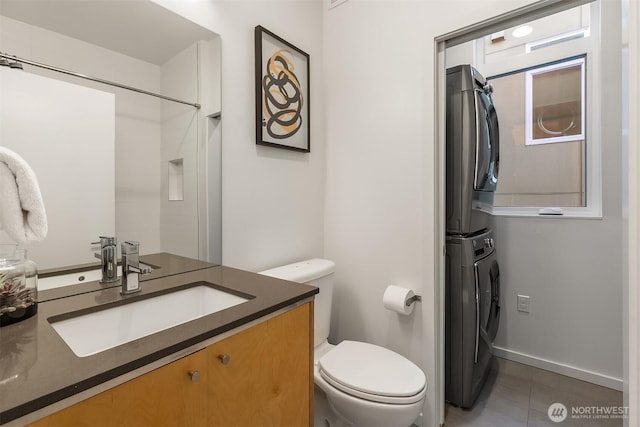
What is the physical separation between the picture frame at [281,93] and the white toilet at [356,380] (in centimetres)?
68

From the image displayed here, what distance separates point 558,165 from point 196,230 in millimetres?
2311

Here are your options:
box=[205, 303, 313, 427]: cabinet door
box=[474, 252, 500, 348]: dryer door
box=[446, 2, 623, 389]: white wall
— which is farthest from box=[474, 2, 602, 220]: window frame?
box=[205, 303, 313, 427]: cabinet door

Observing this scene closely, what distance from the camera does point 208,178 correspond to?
131 cm

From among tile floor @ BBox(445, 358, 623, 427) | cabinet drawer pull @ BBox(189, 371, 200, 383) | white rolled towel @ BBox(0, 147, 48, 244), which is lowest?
tile floor @ BBox(445, 358, 623, 427)

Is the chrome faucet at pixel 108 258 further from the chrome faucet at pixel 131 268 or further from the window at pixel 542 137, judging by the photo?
the window at pixel 542 137

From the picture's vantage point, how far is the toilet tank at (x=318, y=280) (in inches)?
57.2

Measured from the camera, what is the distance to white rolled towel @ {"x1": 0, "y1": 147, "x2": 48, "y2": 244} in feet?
2.11

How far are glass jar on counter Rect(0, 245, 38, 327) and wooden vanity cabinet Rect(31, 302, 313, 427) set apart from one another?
366 mm

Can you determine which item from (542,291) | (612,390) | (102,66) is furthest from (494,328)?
(102,66)

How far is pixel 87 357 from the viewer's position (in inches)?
21.3

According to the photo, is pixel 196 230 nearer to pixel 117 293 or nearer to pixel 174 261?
pixel 174 261

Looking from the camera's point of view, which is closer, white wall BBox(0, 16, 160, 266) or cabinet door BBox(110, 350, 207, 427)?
cabinet door BBox(110, 350, 207, 427)

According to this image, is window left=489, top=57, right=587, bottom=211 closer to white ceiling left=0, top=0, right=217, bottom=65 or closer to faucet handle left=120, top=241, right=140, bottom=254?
white ceiling left=0, top=0, right=217, bottom=65

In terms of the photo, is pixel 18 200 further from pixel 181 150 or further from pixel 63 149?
pixel 181 150
